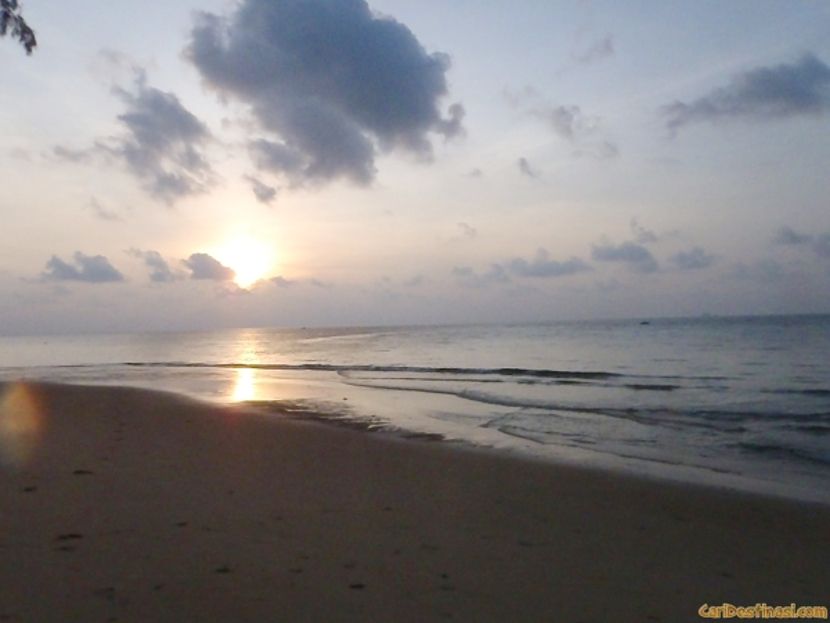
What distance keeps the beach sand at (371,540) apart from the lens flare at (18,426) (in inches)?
5.3

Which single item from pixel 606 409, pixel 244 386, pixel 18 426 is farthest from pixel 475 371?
pixel 18 426

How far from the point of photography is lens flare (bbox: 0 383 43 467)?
9.91 meters

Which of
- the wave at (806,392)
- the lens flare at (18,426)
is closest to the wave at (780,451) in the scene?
the wave at (806,392)

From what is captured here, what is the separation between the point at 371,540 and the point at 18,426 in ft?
36.8

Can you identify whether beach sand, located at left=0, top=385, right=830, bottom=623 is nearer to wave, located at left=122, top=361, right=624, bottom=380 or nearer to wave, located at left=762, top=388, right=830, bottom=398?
wave, located at left=762, top=388, right=830, bottom=398

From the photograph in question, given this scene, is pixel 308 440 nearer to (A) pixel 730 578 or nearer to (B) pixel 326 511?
(B) pixel 326 511

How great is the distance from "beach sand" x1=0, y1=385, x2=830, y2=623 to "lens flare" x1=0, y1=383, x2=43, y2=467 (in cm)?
13

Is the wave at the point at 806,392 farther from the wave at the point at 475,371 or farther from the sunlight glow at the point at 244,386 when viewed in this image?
the sunlight glow at the point at 244,386

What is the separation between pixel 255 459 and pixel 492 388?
17778 mm

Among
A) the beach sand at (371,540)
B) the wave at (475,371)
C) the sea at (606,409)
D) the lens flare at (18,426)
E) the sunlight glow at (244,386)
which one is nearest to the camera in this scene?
the beach sand at (371,540)

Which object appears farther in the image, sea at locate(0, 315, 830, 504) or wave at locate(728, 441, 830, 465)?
wave at locate(728, 441, 830, 465)

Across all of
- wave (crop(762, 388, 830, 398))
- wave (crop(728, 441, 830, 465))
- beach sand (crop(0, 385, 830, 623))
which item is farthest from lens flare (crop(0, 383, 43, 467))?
wave (crop(762, 388, 830, 398))

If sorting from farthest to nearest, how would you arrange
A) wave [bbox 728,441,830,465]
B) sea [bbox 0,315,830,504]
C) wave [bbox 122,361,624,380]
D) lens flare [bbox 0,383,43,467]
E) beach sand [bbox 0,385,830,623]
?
wave [bbox 122,361,624,380] < wave [bbox 728,441,830,465] < sea [bbox 0,315,830,504] < lens flare [bbox 0,383,43,467] < beach sand [bbox 0,385,830,623]

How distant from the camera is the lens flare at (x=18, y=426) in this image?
32.5 ft
